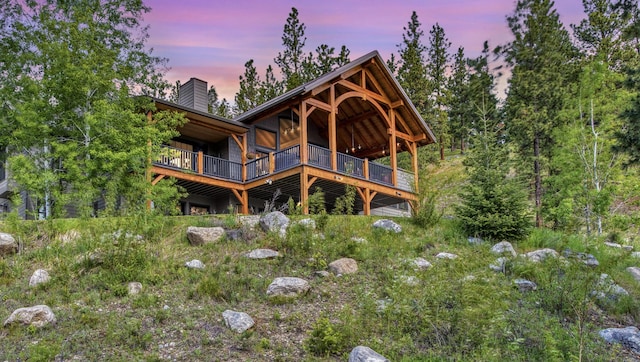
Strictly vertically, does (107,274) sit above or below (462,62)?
below

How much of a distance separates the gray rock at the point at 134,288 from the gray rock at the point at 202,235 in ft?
7.56

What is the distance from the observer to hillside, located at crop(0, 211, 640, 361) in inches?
231

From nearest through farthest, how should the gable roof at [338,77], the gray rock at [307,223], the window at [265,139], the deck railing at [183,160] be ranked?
the gray rock at [307,223] < the deck railing at [183,160] < the gable roof at [338,77] < the window at [265,139]

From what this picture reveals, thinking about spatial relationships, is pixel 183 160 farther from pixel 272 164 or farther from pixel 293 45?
pixel 293 45

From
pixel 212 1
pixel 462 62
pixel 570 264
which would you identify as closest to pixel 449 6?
pixel 212 1

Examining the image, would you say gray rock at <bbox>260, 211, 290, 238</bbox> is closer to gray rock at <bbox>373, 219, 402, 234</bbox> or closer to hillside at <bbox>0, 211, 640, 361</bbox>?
hillside at <bbox>0, 211, 640, 361</bbox>

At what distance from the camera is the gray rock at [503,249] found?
10383 millimetres

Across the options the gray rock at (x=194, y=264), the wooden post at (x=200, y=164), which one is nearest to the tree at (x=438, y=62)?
the wooden post at (x=200, y=164)

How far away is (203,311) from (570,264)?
Answer: 20.9 ft

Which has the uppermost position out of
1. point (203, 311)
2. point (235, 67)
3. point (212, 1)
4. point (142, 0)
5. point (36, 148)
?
point (235, 67)

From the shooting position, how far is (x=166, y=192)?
13102 mm

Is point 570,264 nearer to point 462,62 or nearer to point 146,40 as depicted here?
point 146,40

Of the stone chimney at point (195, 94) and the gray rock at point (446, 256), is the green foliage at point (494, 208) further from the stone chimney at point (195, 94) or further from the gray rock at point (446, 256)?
the stone chimney at point (195, 94)

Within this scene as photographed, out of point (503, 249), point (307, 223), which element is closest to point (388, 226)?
point (307, 223)
